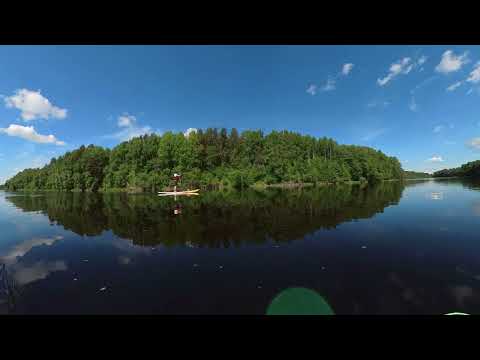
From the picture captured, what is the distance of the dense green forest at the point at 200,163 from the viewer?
2239 inches

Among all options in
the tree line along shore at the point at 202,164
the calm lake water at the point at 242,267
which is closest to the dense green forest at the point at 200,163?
the tree line along shore at the point at 202,164

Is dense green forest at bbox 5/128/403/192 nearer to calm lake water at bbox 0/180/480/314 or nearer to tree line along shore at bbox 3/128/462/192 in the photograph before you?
tree line along shore at bbox 3/128/462/192

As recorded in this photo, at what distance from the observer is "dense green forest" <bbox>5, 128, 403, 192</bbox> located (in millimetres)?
56875

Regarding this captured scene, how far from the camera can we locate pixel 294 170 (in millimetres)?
63344

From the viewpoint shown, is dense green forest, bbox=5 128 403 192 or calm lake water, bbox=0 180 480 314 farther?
dense green forest, bbox=5 128 403 192

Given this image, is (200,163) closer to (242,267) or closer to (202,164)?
(202,164)

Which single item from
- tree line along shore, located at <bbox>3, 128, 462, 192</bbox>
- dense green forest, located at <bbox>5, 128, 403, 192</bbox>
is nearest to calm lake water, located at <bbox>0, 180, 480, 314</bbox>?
tree line along shore, located at <bbox>3, 128, 462, 192</bbox>

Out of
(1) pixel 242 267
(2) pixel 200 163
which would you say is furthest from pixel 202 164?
(1) pixel 242 267

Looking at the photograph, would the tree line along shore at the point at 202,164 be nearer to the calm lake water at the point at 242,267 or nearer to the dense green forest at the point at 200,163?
the dense green forest at the point at 200,163
